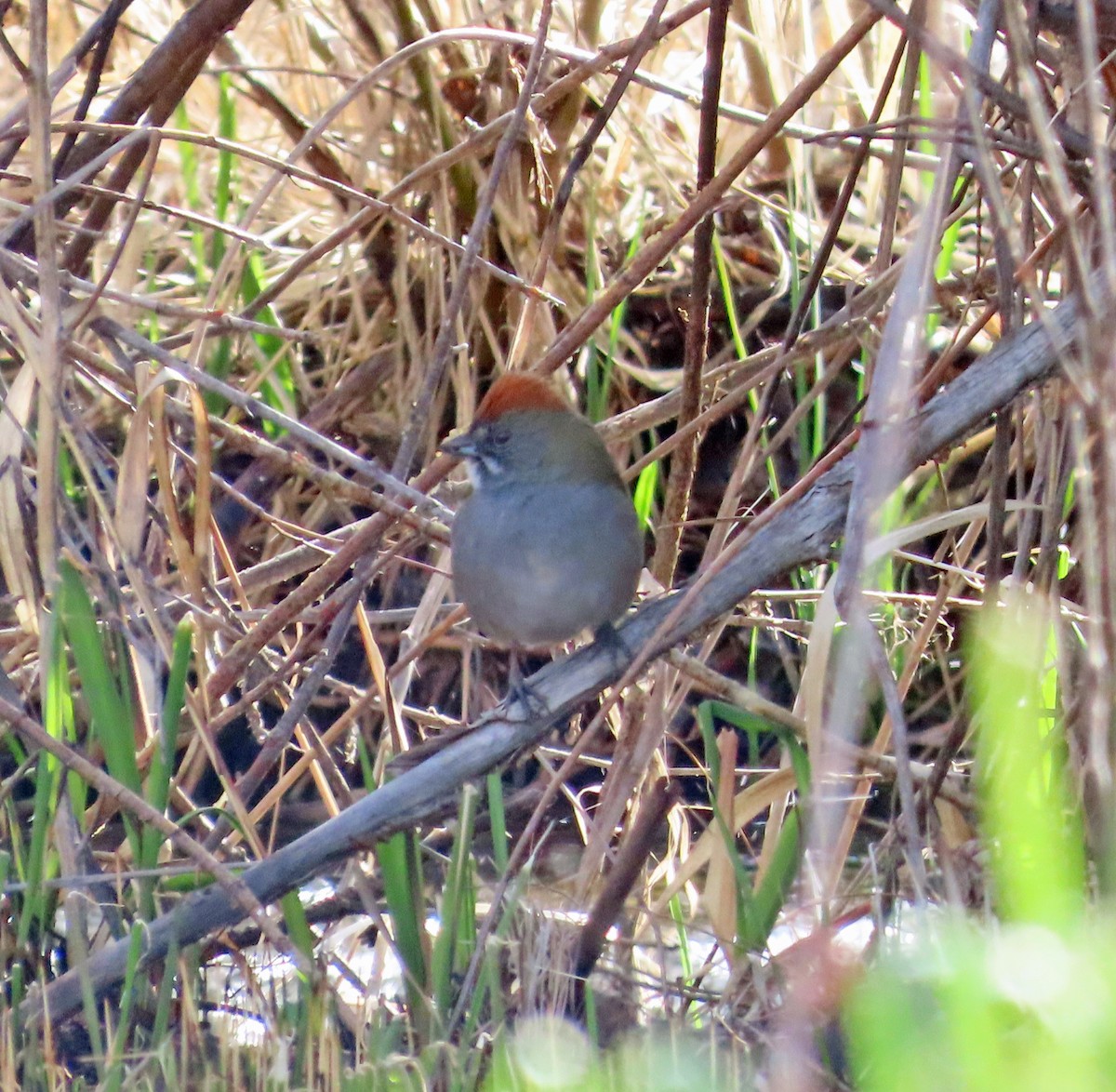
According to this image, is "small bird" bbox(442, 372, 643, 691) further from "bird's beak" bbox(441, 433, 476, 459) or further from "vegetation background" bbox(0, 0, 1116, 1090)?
"vegetation background" bbox(0, 0, 1116, 1090)

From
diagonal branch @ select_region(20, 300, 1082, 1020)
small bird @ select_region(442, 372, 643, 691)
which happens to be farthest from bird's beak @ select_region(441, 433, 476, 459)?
diagonal branch @ select_region(20, 300, 1082, 1020)

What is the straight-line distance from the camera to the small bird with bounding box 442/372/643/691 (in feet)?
10.6

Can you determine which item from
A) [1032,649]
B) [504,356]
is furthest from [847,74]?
[1032,649]

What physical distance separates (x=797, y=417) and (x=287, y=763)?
2.34 meters

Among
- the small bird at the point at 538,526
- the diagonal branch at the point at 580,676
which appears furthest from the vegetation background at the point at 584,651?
the small bird at the point at 538,526

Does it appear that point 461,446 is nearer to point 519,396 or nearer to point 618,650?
point 519,396

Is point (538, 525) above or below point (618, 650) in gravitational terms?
above

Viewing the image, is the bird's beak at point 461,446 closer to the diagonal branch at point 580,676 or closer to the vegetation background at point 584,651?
the vegetation background at point 584,651

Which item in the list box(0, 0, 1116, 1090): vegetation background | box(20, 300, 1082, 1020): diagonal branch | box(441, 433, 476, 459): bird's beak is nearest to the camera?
box(0, 0, 1116, 1090): vegetation background

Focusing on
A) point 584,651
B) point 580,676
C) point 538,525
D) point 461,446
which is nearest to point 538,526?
point 538,525

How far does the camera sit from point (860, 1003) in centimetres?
74

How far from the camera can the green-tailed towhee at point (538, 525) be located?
10.6 feet

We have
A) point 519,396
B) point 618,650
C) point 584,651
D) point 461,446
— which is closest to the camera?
point 618,650

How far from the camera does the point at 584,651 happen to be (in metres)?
2.67
